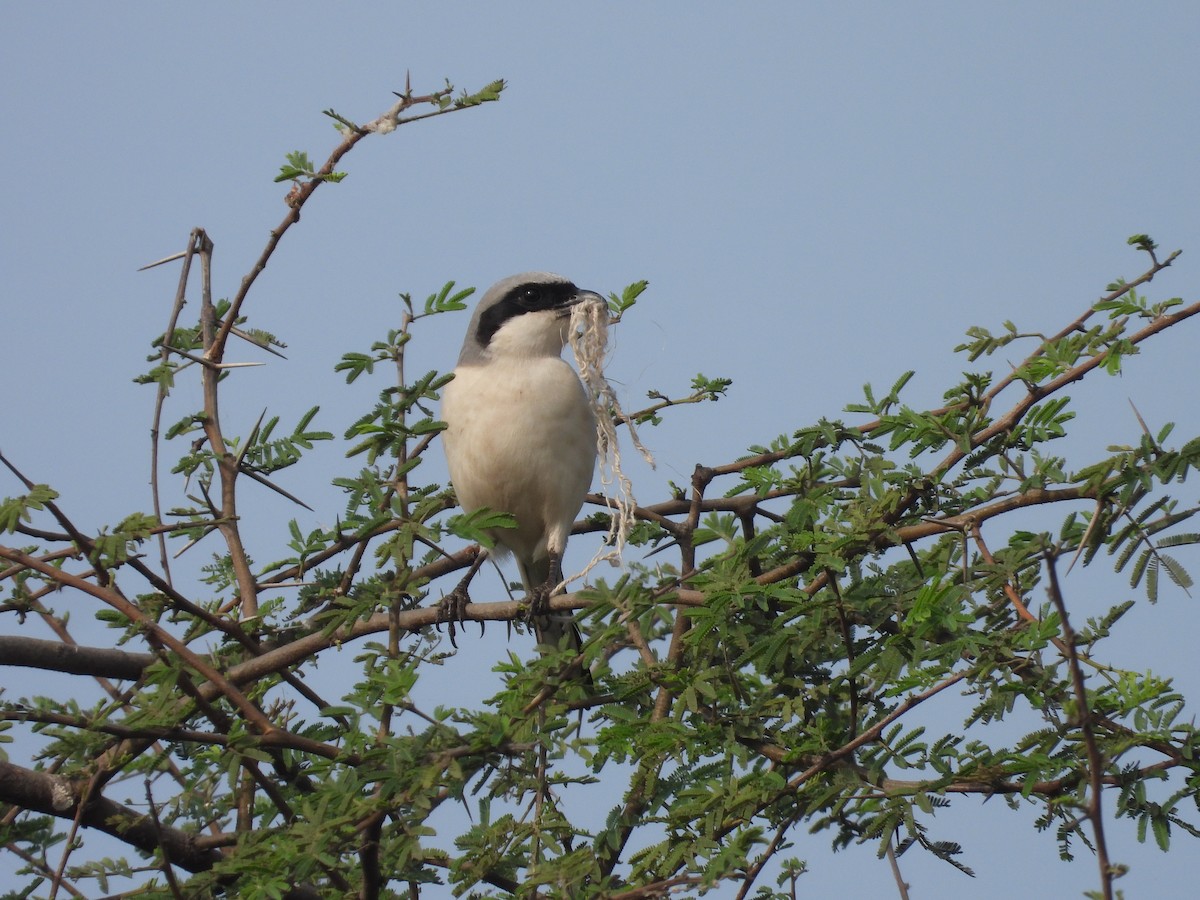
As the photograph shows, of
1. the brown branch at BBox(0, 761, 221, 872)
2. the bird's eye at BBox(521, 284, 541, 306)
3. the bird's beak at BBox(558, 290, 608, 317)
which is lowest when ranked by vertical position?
the brown branch at BBox(0, 761, 221, 872)

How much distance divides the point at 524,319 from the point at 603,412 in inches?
28.9

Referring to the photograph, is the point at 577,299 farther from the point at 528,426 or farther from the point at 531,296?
the point at 528,426

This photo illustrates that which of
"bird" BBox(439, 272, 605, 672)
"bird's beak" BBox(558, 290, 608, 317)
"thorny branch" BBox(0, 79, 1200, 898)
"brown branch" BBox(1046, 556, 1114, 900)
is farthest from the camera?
"bird's beak" BBox(558, 290, 608, 317)

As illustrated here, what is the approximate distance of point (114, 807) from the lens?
110 inches

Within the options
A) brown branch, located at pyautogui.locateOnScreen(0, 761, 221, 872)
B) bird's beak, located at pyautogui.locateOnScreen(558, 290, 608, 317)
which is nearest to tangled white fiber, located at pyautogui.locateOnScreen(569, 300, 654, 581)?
bird's beak, located at pyautogui.locateOnScreen(558, 290, 608, 317)

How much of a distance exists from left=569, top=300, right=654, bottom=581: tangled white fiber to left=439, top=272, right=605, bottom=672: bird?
0.13m

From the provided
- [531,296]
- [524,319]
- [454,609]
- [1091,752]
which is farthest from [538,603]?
[1091,752]

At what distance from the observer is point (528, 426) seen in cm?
402

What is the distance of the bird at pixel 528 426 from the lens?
13.1 ft

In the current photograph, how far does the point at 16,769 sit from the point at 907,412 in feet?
6.80

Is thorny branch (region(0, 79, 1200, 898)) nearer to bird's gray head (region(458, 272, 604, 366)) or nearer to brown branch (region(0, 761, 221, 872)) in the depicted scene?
brown branch (region(0, 761, 221, 872))

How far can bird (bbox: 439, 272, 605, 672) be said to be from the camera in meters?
4.01

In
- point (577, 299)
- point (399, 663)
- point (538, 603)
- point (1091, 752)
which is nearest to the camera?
point (1091, 752)

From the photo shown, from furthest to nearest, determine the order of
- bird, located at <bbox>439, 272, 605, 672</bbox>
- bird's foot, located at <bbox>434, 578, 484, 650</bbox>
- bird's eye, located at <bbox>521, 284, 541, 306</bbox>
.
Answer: bird's eye, located at <bbox>521, 284, 541, 306</bbox>, bird, located at <bbox>439, 272, 605, 672</bbox>, bird's foot, located at <bbox>434, 578, 484, 650</bbox>
